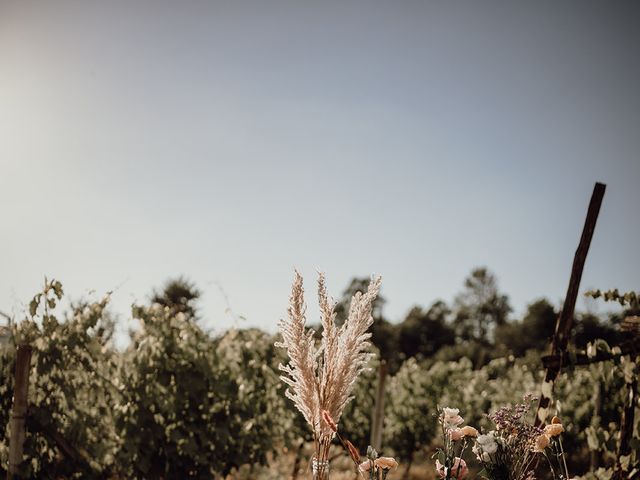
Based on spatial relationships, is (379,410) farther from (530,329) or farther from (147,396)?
(530,329)

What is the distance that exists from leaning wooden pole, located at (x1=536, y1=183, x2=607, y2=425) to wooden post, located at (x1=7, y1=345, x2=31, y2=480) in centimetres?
402

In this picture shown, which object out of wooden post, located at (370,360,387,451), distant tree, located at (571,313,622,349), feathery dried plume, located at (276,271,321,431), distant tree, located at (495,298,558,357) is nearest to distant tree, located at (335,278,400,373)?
distant tree, located at (495,298,558,357)

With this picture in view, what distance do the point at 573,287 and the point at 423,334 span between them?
4055 cm

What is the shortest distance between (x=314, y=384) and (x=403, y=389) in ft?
30.9

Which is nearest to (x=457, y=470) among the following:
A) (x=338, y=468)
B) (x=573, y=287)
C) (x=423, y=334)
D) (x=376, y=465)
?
(x=376, y=465)

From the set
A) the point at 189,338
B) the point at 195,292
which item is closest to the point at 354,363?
the point at 189,338

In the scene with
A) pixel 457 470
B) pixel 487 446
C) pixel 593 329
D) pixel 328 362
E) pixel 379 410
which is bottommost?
pixel 379 410

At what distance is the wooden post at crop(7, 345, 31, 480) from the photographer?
152 inches

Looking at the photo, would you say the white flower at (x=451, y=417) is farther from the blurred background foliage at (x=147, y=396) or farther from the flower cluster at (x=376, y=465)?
the blurred background foliage at (x=147, y=396)

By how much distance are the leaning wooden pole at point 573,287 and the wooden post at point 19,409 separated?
402cm

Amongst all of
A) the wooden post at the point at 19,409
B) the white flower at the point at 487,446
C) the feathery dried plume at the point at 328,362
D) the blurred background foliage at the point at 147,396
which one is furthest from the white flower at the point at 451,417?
the wooden post at the point at 19,409

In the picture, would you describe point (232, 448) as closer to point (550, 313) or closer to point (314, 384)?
point (314, 384)

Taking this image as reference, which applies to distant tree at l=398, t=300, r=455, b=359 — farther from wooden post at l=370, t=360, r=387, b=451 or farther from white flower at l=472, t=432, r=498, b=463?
white flower at l=472, t=432, r=498, b=463

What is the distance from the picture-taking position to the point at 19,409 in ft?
12.8
